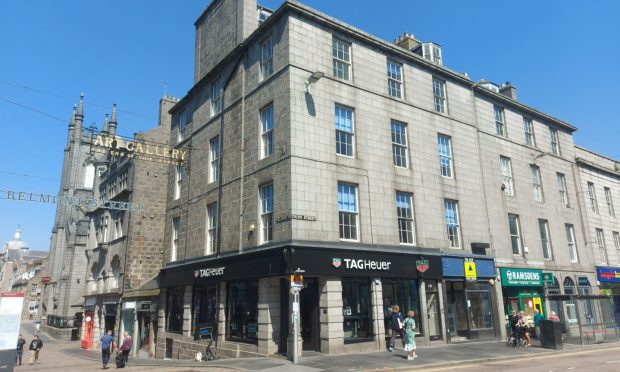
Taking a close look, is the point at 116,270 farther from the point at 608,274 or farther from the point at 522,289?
the point at 608,274

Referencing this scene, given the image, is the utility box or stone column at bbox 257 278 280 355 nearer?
stone column at bbox 257 278 280 355

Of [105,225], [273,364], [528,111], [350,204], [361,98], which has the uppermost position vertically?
[528,111]

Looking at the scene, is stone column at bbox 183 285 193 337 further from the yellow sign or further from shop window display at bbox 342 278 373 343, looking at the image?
the yellow sign

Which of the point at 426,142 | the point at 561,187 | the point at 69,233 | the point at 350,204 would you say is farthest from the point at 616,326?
the point at 69,233

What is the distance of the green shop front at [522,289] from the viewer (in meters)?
24.7

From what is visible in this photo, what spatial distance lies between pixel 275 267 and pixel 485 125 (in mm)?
17965

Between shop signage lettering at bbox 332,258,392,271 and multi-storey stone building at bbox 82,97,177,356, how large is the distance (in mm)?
15378

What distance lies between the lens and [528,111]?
100 feet

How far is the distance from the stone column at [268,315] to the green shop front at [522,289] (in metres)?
14.2

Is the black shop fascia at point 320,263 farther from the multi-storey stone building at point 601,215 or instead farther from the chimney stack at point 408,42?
the multi-storey stone building at point 601,215

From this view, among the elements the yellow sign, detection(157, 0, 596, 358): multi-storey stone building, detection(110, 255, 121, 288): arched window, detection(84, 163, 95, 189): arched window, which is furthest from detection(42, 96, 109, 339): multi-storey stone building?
the yellow sign

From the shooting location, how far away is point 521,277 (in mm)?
25406

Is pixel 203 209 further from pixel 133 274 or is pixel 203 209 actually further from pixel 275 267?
pixel 133 274

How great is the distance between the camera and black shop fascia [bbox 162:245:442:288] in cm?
1639
